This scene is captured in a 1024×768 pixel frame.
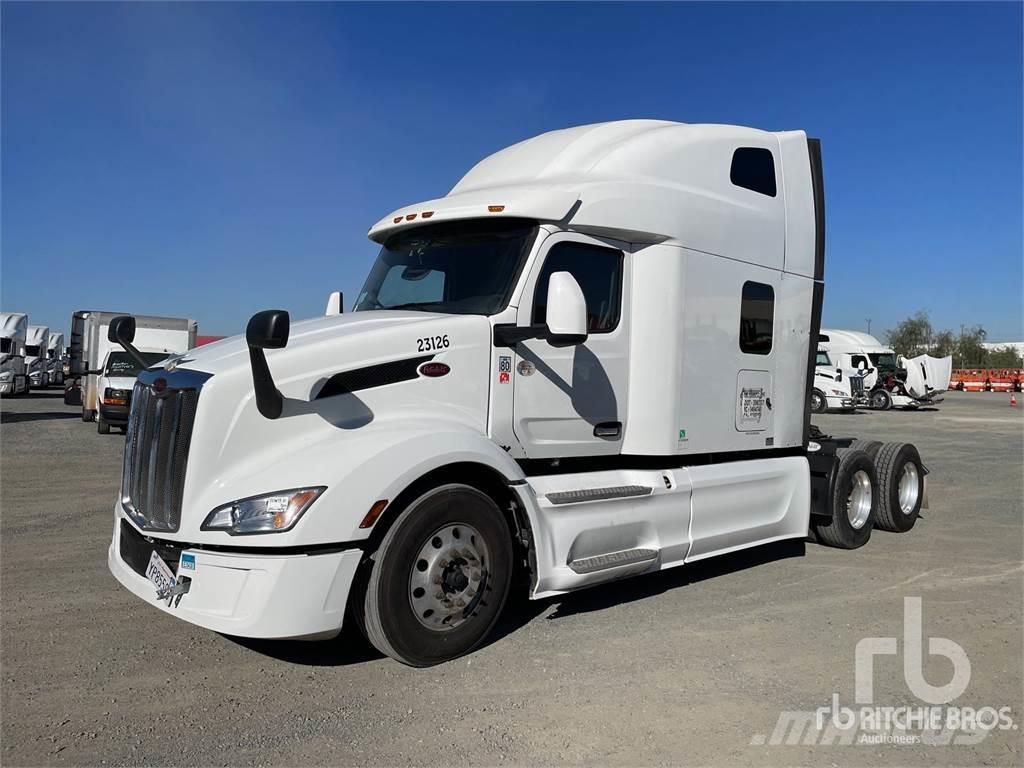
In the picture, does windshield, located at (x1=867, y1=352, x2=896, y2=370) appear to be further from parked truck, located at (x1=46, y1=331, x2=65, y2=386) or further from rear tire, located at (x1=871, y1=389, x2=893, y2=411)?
parked truck, located at (x1=46, y1=331, x2=65, y2=386)

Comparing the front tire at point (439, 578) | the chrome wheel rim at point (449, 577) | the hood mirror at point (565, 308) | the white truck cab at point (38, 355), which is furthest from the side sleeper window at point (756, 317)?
the white truck cab at point (38, 355)

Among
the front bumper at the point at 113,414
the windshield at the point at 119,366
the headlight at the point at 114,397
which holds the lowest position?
the front bumper at the point at 113,414

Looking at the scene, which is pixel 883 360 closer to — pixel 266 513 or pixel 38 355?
pixel 266 513

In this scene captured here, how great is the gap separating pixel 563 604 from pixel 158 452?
2.96 meters

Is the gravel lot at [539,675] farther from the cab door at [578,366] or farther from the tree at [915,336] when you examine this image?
the tree at [915,336]

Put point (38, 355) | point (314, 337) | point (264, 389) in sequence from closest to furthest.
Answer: point (264, 389) < point (314, 337) < point (38, 355)

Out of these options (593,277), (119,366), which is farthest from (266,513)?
(119,366)

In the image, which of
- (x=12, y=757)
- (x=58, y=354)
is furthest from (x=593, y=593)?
(x=58, y=354)

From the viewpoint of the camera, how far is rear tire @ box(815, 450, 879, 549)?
24.9 ft

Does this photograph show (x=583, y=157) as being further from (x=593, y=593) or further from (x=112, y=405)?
(x=112, y=405)

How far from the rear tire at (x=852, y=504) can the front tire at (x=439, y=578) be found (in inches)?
158

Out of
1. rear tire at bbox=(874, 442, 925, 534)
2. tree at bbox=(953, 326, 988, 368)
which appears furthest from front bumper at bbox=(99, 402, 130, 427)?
tree at bbox=(953, 326, 988, 368)

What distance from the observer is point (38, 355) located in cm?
3528

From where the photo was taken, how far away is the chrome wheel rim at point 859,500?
803cm
